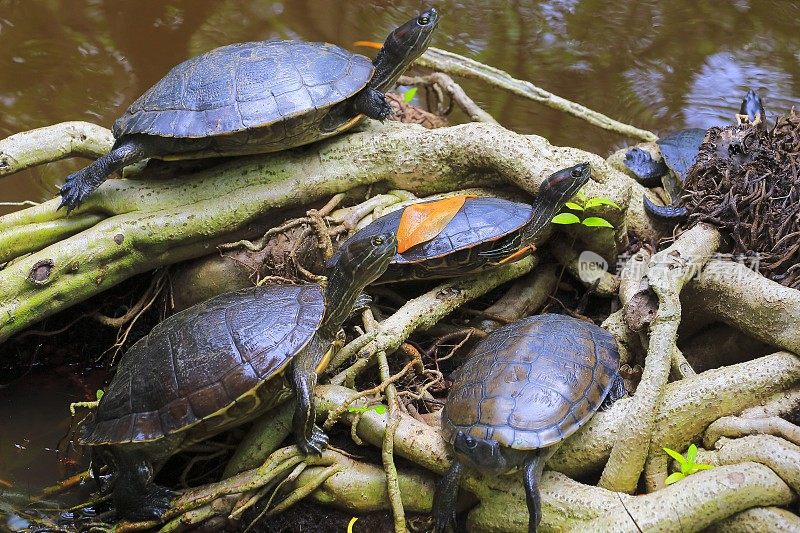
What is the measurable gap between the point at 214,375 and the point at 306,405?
1.43 ft

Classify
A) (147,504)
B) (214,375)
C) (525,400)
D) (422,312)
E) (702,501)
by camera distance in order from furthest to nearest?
(422,312)
(147,504)
(214,375)
(525,400)
(702,501)

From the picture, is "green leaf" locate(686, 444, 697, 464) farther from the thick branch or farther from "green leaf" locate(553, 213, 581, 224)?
the thick branch

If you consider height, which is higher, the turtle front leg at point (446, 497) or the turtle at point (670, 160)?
the turtle at point (670, 160)

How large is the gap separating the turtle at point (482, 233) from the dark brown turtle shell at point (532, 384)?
1.62 feet

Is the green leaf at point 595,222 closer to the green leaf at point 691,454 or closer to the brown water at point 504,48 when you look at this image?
the green leaf at point 691,454

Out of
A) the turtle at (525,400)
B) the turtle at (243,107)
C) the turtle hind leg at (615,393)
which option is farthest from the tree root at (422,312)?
the turtle at (243,107)

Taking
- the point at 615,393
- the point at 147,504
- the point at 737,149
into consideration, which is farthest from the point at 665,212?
the point at 147,504

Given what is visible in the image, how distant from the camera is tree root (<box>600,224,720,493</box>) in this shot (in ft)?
10.4

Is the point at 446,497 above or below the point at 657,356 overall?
below

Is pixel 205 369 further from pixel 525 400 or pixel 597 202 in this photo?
pixel 597 202

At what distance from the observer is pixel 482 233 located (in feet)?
12.5

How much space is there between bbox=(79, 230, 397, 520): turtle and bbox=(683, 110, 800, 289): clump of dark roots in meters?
1.93

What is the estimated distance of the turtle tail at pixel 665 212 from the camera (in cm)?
425

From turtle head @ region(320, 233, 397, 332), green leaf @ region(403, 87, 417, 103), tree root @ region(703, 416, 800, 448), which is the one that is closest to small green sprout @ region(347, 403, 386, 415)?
turtle head @ region(320, 233, 397, 332)
